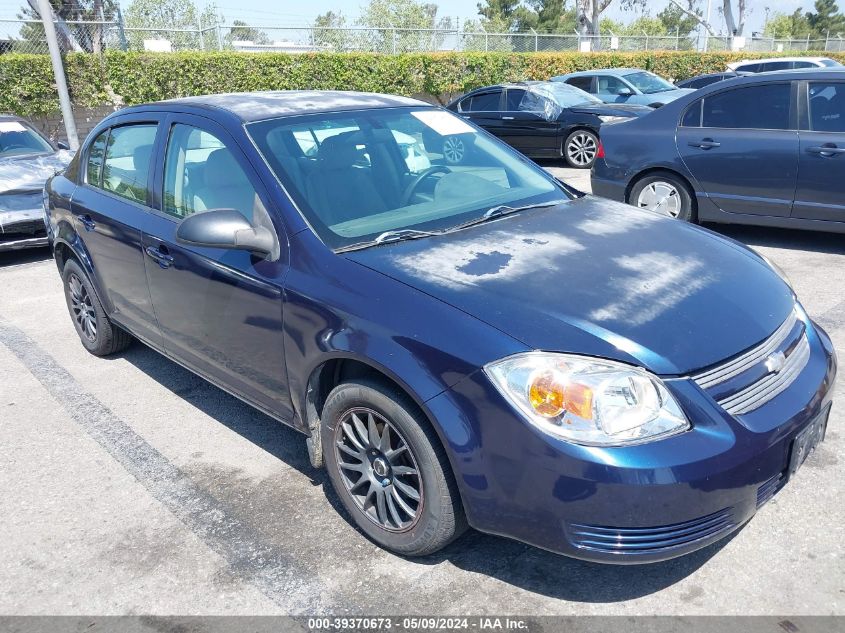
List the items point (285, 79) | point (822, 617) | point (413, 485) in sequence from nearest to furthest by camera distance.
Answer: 1. point (822, 617)
2. point (413, 485)
3. point (285, 79)

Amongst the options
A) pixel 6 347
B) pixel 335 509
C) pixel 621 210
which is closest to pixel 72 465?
pixel 335 509

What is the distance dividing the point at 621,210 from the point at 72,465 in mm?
2993

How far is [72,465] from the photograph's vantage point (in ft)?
12.1

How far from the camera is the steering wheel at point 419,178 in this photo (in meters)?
3.38

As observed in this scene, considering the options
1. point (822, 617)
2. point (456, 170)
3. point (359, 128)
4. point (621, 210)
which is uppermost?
point (359, 128)

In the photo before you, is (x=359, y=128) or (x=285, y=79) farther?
(x=285, y=79)

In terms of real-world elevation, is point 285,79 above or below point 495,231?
above

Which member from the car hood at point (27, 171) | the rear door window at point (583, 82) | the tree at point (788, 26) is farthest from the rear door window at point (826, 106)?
the tree at point (788, 26)

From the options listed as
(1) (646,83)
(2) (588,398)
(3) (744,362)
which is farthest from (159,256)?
(1) (646,83)

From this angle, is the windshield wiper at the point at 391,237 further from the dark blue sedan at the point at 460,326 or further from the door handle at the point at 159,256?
the door handle at the point at 159,256

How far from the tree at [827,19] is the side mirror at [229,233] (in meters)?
90.1

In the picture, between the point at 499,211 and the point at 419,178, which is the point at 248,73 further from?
the point at 499,211

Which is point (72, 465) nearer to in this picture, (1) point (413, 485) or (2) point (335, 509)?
(2) point (335, 509)

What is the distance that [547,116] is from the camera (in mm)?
12258
